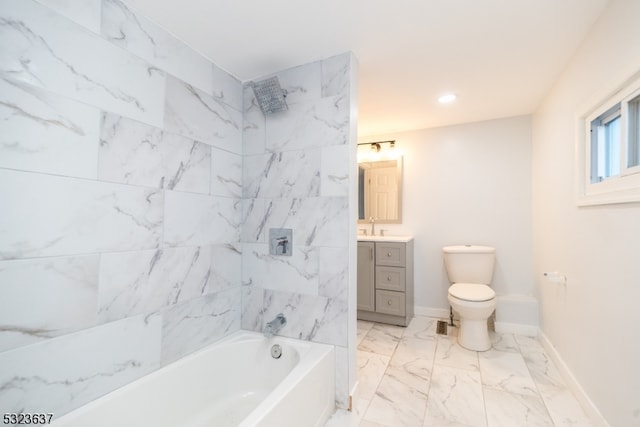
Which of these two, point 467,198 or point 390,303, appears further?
point 467,198

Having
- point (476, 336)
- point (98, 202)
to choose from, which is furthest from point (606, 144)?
point (98, 202)

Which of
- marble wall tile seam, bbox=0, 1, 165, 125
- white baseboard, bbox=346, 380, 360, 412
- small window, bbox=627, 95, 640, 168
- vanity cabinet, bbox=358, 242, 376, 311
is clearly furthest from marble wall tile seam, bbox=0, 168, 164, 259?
small window, bbox=627, 95, 640, 168

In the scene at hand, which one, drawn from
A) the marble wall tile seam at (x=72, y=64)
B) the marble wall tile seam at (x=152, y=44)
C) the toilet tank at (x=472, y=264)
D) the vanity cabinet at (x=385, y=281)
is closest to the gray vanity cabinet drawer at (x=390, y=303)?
the vanity cabinet at (x=385, y=281)

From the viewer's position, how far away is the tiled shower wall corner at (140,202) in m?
1.02

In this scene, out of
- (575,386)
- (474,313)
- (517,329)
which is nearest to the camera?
(575,386)

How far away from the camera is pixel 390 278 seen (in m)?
2.86

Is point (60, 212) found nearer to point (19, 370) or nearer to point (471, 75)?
point (19, 370)

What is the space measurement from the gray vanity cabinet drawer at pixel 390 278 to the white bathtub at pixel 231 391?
134 cm

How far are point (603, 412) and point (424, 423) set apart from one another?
34.3 inches

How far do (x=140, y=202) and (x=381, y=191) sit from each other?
2560mm

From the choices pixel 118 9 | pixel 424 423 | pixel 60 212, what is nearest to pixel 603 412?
pixel 424 423

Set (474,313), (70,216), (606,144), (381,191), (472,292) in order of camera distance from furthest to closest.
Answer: (381,191), (472,292), (474,313), (606,144), (70,216)

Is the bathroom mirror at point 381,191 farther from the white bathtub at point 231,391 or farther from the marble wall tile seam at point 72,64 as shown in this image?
the marble wall tile seam at point 72,64

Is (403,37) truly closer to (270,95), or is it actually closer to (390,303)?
(270,95)
